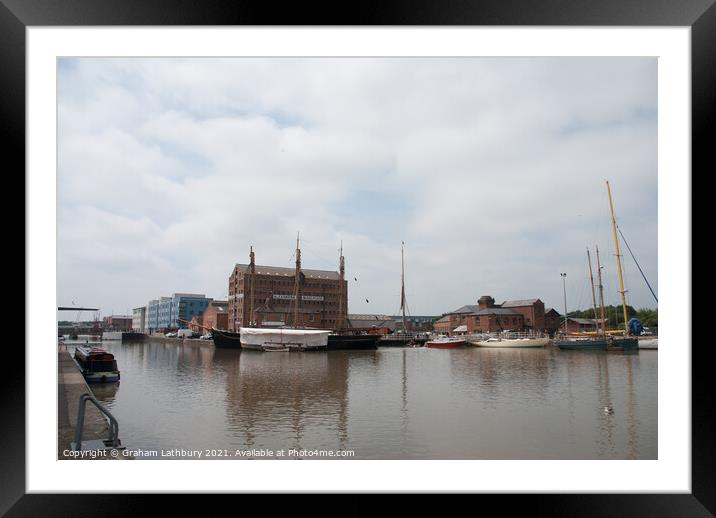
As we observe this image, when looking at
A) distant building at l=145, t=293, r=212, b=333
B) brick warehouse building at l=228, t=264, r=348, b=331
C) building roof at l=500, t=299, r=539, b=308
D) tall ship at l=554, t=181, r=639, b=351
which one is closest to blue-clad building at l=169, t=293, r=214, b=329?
distant building at l=145, t=293, r=212, b=333

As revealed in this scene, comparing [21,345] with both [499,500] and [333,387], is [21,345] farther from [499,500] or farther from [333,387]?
[333,387]

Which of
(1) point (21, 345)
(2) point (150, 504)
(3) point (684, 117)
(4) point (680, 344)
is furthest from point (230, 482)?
(3) point (684, 117)

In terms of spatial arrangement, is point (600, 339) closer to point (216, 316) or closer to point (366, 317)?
point (366, 317)

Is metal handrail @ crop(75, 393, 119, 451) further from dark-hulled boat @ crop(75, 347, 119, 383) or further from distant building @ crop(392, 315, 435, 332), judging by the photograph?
distant building @ crop(392, 315, 435, 332)

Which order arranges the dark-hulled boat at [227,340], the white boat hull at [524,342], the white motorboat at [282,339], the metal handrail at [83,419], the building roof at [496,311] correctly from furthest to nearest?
1. the dark-hulled boat at [227,340]
2. the building roof at [496,311]
3. the white boat hull at [524,342]
4. the white motorboat at [282,339]
5. the metal handrail at [83,419]

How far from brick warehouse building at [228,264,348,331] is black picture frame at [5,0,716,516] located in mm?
30286

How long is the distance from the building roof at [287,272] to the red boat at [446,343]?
28.7ft

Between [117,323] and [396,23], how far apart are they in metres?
44.2

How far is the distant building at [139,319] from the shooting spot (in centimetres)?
4288

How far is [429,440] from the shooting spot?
241 inches

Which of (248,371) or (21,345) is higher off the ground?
(21,345)

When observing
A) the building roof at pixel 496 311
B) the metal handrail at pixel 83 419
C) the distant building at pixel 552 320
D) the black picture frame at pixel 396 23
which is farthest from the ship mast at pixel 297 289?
the black picture frame at pixel 396 23

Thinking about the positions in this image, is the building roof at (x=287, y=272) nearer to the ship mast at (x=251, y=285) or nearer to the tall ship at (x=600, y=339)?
the ship mast at (x=251, y=285)

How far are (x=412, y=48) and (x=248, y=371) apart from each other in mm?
14990
